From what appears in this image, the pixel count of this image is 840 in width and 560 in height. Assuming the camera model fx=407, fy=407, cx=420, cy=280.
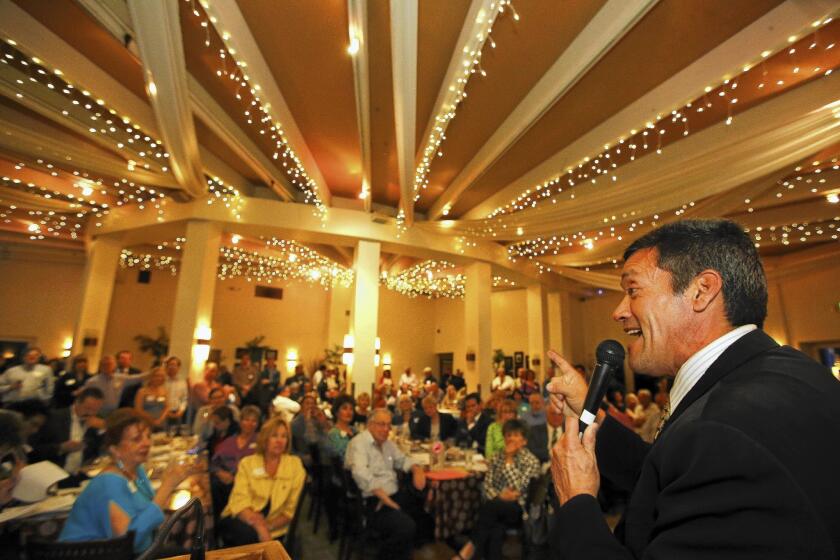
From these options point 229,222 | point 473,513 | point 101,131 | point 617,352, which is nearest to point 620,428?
point 617,352

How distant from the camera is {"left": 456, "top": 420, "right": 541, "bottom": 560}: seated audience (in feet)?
11.5

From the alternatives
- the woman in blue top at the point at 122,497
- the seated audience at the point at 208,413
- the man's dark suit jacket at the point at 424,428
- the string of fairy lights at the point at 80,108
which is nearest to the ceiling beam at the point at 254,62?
the string of fairy lights at the point at 80,108

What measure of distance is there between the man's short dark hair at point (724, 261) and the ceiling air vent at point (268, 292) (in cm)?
1494

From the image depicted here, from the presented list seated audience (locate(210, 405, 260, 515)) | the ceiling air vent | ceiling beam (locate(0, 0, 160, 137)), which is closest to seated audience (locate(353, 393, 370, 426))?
seated audience (locate(210, 405, 260, 515))

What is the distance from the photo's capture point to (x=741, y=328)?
0.95 meters

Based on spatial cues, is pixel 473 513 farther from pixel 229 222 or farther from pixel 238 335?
pixel 238 335

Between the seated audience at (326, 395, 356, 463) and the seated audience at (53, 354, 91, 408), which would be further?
the seated audience at (53, 354, 91, 408)

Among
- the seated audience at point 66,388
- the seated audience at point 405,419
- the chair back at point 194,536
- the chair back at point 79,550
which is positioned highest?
the chair back at point 194,536

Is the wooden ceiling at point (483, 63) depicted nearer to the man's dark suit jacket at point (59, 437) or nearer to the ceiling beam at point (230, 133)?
the ceiling beam at point (230, 133)

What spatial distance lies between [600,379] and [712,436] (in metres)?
0.46

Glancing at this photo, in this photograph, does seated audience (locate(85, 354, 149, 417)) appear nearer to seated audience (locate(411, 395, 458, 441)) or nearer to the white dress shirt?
seated audience (locate(411, 395, 458, 441))

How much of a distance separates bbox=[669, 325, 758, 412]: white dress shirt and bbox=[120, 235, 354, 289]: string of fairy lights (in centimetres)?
980

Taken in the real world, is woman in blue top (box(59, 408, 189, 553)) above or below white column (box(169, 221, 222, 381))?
below

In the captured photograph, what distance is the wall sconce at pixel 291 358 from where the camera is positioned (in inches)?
580
